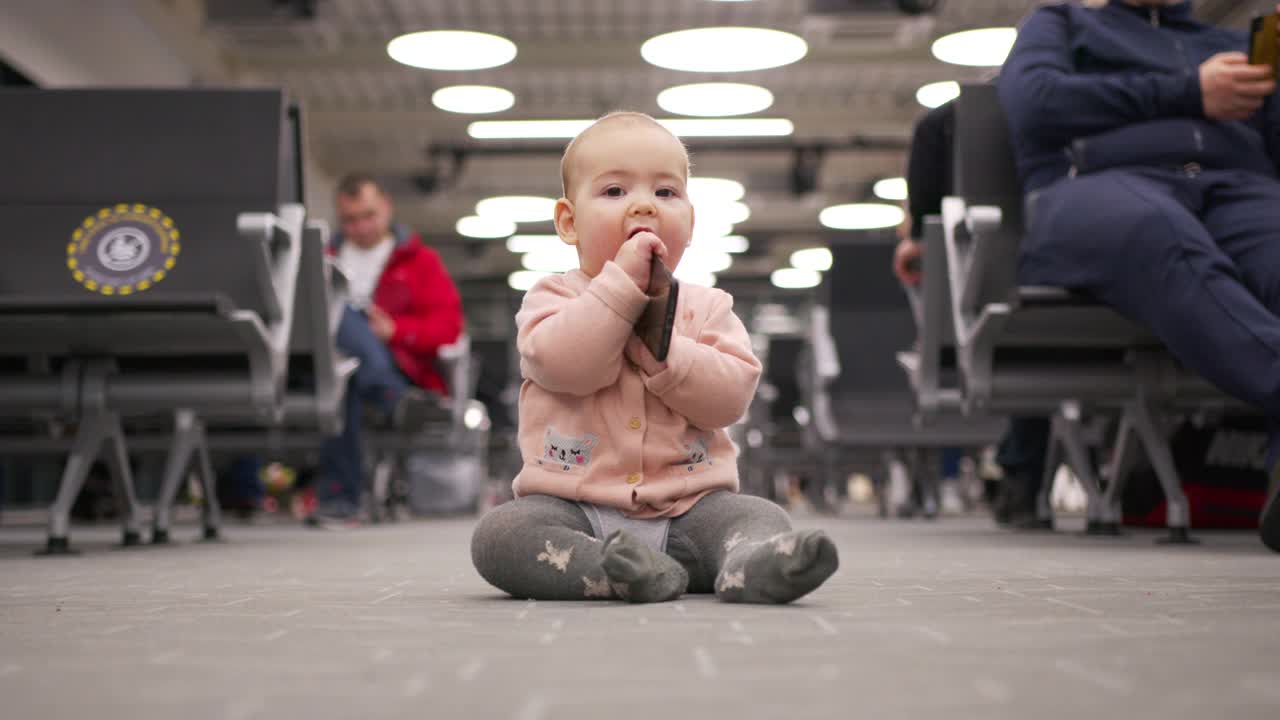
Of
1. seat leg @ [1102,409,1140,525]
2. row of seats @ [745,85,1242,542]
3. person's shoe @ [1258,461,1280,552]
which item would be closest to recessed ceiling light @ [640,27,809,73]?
row of seats @ [745,85,1242,542]

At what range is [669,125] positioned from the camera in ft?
48.2

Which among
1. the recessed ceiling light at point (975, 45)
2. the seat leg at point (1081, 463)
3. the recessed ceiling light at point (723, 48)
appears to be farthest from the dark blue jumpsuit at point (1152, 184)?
the recessed ceiling light at point (975, 45)

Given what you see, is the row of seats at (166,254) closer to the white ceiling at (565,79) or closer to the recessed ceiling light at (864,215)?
→ the white ceiling at (565,79)

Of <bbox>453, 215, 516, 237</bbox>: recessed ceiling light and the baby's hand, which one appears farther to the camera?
<bbox>453, 215, 516, 237</bbox>: recessed ceiling light

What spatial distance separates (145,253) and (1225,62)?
2984 millimetres

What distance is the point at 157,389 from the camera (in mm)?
3650

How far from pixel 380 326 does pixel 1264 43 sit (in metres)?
4.16

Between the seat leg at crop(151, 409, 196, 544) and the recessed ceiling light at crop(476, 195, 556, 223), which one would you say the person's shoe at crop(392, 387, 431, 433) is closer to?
the seat leg at crop(151, 409, 196, 544)

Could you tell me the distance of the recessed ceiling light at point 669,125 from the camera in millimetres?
14727

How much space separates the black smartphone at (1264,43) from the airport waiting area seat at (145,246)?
8.29 feet

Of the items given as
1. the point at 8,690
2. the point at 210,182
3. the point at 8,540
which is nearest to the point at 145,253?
the point at 210,182

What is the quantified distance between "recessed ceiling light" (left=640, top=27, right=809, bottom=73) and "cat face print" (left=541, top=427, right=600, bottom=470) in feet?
20.3

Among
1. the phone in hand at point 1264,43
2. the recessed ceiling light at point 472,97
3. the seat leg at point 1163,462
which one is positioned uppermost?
the recessed ceiling light at point 472,97

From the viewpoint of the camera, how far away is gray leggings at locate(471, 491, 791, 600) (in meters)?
1.75
